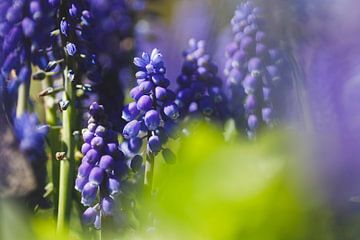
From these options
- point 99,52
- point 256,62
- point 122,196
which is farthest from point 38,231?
point 256,62

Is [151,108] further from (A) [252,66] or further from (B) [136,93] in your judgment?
(A) [252,66]

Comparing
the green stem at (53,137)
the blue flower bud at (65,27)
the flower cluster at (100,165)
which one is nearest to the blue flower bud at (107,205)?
the flower cluster at (100,165)

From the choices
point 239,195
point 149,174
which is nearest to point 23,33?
point 149,174

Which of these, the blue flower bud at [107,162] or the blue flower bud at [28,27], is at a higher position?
the blue flower bud at [28,27]

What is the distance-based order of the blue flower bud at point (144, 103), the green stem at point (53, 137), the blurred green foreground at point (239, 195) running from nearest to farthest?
the blurred green foreground at point (239, 195)
the blue flower bud at point (144, 103)
the green stem at point (53, 137)

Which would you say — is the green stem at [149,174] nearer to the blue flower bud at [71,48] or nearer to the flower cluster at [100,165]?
the flower cluster at [100,165]

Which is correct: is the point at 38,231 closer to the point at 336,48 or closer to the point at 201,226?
the point at 201,226
